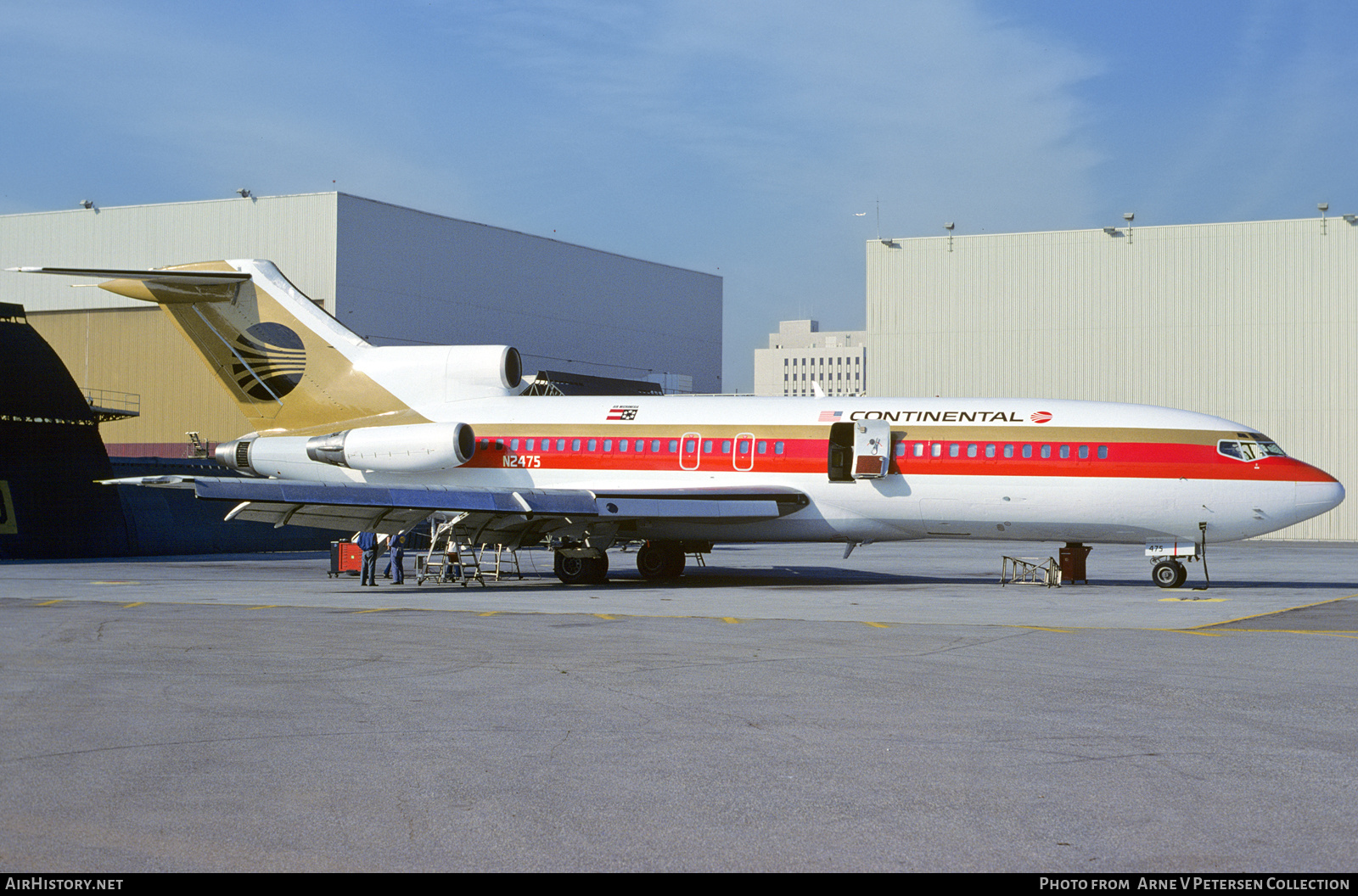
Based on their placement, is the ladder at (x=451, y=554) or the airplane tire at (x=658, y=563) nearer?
the ladder at (x=451, y=554)

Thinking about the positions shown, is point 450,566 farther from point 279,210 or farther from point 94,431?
point 279,210

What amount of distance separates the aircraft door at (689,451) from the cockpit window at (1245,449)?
A: 10.2 meters

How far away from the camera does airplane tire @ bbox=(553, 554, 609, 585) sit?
27.5 meters

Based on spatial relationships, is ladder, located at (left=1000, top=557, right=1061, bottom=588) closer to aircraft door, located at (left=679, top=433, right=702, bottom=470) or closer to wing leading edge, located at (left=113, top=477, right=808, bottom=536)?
wing leading edge, located at (left=113, top=477, right=808, bottom=536)

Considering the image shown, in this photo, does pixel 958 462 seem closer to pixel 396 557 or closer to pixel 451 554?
pixel 451 554

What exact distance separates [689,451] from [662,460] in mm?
618

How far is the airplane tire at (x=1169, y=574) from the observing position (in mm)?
24906

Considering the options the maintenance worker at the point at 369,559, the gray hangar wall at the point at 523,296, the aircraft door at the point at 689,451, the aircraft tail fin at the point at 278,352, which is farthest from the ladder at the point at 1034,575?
the gray hangar wall at the point at 523,296

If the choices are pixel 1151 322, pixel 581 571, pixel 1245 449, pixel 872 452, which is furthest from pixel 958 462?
pixel 1151 322

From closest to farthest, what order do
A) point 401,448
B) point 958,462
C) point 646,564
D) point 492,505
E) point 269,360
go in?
point 492,505 → point 958,462 → point 401,448 → point 269,360 → point 646,564

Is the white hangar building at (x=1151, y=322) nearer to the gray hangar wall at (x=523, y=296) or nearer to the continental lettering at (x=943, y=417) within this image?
the gray hangar wall at (x=523, y=296)

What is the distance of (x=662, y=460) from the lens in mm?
26953

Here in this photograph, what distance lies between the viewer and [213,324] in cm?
2878

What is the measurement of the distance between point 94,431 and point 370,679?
29022 millimetres
